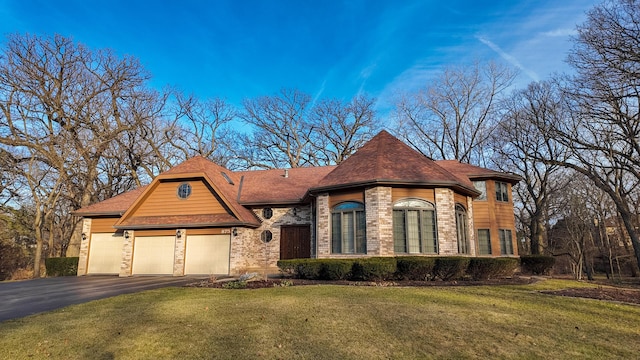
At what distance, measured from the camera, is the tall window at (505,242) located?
19453 mm

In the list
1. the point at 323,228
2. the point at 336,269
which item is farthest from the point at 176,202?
the point at 336,269

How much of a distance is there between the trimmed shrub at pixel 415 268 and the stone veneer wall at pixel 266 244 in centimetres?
716

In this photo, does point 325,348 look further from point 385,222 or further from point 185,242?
point 185,242

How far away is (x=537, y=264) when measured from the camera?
19281mm

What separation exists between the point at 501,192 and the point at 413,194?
885cm

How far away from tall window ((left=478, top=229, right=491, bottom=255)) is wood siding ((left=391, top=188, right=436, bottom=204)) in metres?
6.70

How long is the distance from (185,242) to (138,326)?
1182cm

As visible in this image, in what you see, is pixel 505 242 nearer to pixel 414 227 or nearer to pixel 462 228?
pixel 462 228

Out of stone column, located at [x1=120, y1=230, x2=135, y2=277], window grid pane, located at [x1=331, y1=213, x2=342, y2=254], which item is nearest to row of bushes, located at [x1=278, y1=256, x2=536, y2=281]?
window grid pane, located at [x1=331, y1=213, x2=342, y2=254]

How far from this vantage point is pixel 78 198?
1123 inches

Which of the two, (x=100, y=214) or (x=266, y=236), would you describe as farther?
(x=100, y=214)

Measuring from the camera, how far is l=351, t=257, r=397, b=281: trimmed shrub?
11516 millimetres

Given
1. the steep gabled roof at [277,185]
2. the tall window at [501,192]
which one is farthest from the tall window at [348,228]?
the tall window at [501,192]

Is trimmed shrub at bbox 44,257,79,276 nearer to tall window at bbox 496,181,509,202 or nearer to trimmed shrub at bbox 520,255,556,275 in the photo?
tall window at bbox 496,181,509,202
